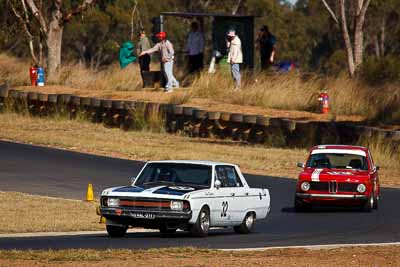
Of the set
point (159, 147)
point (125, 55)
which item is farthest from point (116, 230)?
point (125, 55)

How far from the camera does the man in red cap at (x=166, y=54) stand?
39.2 metres

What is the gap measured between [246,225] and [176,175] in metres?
1.68

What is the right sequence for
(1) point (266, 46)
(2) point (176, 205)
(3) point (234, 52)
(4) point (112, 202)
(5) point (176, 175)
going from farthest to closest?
(1) point (266, 46)
(3) point (234, 52)
(5) point (176, 175)
(4) point (112, 202)
(2) point (176, 205)

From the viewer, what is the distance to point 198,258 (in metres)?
14.2

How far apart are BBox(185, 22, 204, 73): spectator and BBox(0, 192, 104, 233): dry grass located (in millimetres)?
19387

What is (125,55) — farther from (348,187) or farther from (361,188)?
(361,188)

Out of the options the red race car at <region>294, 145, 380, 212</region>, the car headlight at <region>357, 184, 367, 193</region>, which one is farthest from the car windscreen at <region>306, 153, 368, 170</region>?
the car headlight at <region>357, 184, 367, 193</region>

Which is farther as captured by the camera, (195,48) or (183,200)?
(195,48)

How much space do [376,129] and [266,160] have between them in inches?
126

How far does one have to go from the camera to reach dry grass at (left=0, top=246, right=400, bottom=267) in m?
13.5

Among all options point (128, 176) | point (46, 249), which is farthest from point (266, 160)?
point (46, 249)

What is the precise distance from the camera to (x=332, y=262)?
14281 mm

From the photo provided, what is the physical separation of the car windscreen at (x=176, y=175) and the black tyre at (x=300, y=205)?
5038 millimetres

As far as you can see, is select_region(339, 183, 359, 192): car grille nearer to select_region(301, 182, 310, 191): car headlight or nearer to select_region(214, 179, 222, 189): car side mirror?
select_region(301, 182, 310, 191): car headlight
